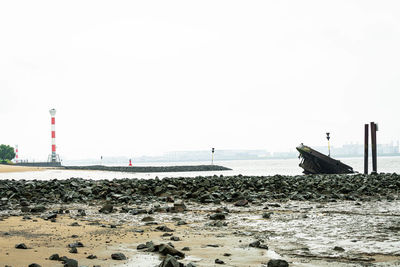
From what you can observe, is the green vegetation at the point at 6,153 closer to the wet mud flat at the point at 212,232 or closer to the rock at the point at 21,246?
the wet mud flat at the point at 212,232

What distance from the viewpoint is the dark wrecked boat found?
39.8m

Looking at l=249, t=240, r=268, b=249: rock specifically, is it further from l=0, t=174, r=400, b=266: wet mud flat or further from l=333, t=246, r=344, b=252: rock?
l=333, t=246, r=344, b=252: rock

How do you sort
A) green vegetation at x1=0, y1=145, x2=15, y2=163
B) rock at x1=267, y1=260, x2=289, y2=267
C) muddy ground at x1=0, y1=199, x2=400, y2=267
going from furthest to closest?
green vegetation at x1=0, y1=145, x2=15, y2=163, muddy ground at x1=0, y1=199, x2=400, y2=267, rock at x1=267, y1=260, x2=289, y2=267

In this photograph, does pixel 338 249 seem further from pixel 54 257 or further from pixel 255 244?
pixel 54 257

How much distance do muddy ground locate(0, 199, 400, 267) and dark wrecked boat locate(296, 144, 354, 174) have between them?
3007 cm

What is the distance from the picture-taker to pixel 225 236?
21.9ft

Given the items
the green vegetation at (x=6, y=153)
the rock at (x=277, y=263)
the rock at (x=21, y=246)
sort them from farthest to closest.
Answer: the green vegetation at (x=6, y=153), the rock at (x=21, y=246), the rock at (x=277, y=263)

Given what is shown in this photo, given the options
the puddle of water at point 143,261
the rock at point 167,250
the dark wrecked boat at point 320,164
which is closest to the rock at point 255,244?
the rock at point 167,250

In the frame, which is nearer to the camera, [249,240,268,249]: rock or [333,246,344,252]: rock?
[333,246,344,252]: rock

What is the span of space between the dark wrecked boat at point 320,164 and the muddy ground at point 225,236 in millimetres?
30069

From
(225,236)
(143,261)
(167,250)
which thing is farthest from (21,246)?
(225,236)

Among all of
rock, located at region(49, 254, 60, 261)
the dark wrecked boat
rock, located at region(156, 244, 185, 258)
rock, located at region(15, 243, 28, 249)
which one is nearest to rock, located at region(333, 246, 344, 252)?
rock, located at region(156, 244, 185, 258)

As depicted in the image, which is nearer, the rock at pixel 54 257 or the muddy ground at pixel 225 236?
the rock at pixel 54 257

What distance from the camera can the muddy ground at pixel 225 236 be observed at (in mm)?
5031
